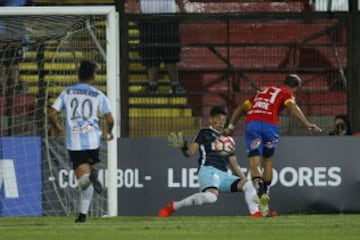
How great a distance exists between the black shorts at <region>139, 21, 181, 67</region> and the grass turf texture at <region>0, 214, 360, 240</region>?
4915 mm

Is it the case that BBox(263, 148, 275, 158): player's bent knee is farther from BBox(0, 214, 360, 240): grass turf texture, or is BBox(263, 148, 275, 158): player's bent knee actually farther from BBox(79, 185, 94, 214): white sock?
BBox(79, 185, 94, 214): white sock

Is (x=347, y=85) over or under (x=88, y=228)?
over

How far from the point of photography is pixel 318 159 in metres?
19.1

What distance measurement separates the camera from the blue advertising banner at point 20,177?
1912cm

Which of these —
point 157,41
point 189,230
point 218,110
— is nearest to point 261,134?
point 218,110

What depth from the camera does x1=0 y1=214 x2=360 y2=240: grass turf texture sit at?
1235 cm

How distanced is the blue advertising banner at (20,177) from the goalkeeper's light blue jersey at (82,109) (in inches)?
155

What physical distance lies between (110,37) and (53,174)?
8.11 ft

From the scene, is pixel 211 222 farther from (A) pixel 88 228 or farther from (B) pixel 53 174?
(B) pixel 53 174

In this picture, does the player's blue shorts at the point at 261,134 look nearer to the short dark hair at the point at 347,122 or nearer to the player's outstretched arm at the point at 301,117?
the player's outstretched arm at the point at 301,117

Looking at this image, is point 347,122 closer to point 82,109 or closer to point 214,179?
point 214,179

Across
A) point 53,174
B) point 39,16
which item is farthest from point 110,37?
point 53,174

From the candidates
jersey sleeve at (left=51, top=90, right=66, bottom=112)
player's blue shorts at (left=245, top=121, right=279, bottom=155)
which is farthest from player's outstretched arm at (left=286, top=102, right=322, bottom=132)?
jersey sleeve at (left=51, top=90, right=66, bottom=112)

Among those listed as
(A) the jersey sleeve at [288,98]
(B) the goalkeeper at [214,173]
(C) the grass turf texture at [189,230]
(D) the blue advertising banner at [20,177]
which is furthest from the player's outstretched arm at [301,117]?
(D) the blue advertising banner at [20,177]
